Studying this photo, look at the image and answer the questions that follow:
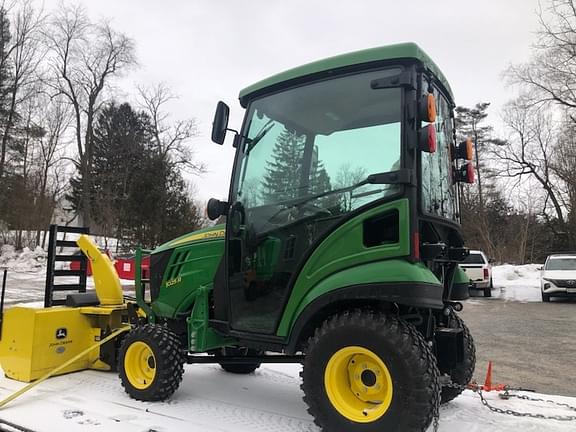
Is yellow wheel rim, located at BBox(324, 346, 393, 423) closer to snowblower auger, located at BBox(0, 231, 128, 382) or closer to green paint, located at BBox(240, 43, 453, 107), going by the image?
green paint, located at BBox(240, 43, 453, 107)

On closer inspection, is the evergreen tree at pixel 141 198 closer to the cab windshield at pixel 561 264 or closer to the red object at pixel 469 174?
the cab windshield at pixel 561 264

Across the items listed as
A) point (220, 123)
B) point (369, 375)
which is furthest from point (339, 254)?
point (220, 123)

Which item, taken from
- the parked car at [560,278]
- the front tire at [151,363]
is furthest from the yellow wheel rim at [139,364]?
the parked car at [560,278]

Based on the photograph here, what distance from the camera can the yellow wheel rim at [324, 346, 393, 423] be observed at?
3008 mm

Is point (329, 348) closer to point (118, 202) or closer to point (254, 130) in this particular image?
point (254, 130)

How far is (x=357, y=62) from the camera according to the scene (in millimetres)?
3344

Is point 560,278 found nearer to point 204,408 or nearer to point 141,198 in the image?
point 204,408

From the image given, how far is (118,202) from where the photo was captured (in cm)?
2867

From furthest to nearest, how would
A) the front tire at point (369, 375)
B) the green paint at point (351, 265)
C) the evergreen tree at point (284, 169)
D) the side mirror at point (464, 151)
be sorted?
1. the side mirror at point (464, 151)
2. the evergreen tree at point (284, 169)
3. the green paint at point (351, 265)
4. the front tire at point (369, 375)

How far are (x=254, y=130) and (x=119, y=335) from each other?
2.62 meters

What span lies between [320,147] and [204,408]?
7.54ft

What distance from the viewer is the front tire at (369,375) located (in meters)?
2.82

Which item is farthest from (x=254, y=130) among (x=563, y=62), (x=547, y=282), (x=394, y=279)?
(x=563, y=62)

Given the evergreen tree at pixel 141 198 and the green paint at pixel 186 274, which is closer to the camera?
the green paint at pixel 186 274
